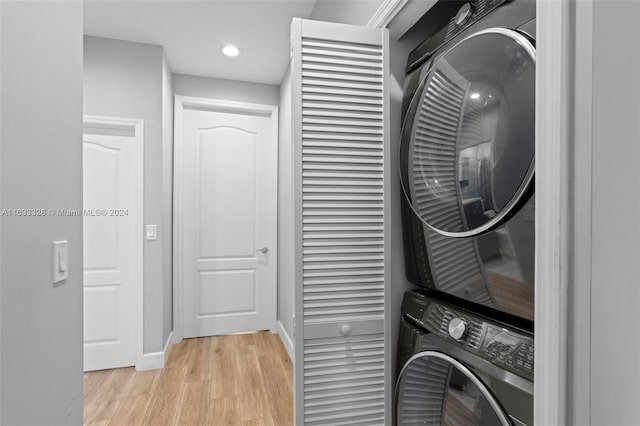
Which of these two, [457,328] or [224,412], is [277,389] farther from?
[457,328]

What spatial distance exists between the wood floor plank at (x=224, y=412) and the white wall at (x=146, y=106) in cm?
83

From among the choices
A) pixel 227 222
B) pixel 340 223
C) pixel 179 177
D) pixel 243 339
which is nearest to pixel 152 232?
pixel 179 177

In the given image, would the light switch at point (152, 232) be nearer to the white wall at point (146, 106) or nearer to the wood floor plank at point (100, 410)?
the white wall at point (146, 106)

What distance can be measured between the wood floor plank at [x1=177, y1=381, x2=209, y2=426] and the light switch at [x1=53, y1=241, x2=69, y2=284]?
1.44 metres

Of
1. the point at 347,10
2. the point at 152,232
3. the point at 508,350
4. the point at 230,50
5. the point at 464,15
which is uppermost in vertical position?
the point at 230,50

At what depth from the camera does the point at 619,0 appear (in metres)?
0.50

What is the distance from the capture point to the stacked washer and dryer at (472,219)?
704 millimetres

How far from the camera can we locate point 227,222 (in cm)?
322

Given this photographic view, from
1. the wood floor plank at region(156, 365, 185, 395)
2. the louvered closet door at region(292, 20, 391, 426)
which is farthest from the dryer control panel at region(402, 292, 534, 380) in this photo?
the wood floor plank at region(156, 365, 185, 395)

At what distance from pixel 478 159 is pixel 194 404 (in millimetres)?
2218

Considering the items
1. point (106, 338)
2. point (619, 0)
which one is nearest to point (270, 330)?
point (106, 338)

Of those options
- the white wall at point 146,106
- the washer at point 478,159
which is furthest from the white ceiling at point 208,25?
the washer at point 478,159

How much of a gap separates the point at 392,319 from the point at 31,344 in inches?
41.7

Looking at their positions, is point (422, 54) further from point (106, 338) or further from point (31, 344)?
point (106, 338)
